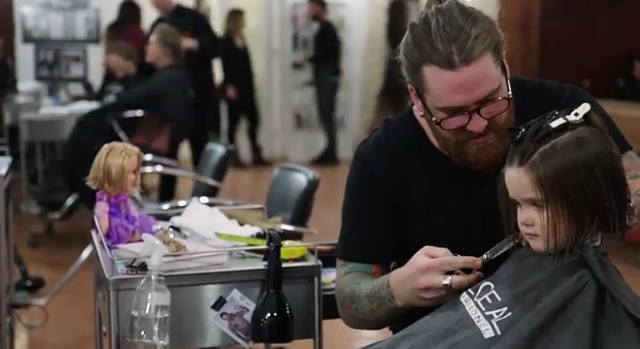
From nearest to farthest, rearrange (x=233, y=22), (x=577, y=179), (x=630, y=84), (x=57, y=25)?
1. (x=577, y=179)
2. (x=630, y=84)
3. (x=57, y=25)
4. (x=233, y=22)

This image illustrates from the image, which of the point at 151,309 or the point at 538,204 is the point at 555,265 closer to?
the point at 538,204

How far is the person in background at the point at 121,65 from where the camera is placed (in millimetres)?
4934

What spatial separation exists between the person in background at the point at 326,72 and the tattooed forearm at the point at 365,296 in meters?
5.81

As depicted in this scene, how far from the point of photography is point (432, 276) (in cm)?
144

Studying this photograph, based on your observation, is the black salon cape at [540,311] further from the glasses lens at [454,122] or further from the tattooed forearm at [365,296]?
the glasses lens at [454,122]

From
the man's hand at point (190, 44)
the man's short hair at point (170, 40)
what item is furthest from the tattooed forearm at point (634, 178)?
the man's hand at point (190, 44)

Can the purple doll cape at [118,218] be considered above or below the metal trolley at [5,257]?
above

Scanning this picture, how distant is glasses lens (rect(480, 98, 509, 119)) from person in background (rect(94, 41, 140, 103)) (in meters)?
3.50

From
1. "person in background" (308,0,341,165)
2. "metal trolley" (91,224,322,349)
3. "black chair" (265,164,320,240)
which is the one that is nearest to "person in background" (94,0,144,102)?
Answer: "person in background" (308,0,341,165)

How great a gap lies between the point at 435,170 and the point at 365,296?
0.26m

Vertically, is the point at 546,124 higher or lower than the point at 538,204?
higher

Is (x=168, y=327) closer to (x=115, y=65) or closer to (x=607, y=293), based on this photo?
(x=607, y=293)

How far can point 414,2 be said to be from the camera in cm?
689

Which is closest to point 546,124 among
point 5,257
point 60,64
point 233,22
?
point 5,257
